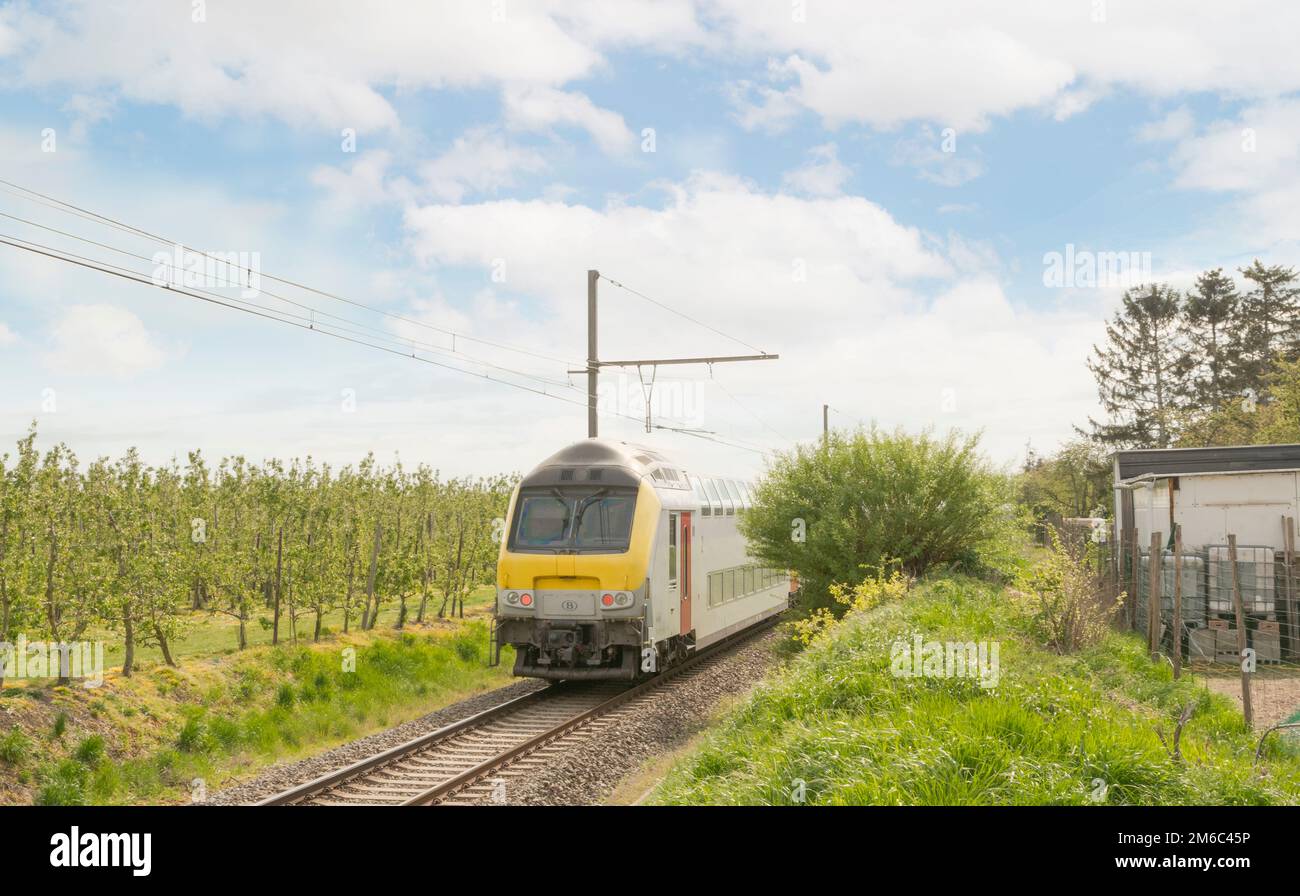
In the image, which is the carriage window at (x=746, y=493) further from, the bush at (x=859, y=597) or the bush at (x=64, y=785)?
the bush at (x=64, y=785)

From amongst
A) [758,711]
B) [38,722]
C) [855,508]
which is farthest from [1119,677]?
[38,722]

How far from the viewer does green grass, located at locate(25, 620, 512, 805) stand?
11.5m

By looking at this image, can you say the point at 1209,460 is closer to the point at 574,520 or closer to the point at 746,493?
the point at 746,493

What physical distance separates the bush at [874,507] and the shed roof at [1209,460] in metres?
3.46

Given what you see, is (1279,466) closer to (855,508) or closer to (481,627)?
(855,508)

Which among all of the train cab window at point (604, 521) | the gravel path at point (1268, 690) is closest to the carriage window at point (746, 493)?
the train cab window at point (604, 521)

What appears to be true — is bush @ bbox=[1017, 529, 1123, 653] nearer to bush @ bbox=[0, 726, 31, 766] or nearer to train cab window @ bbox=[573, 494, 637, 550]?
train cab window @ bbox=[573, 494, 637, 550]

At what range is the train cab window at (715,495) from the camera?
18.6 m

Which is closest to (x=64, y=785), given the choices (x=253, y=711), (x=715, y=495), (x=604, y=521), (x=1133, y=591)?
(x=253, y=711)

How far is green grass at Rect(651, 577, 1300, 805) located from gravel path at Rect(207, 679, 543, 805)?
455 cm

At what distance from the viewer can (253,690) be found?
1531 centimetres

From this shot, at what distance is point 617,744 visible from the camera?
1161cm

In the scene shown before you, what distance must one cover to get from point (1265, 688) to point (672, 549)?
8453mm

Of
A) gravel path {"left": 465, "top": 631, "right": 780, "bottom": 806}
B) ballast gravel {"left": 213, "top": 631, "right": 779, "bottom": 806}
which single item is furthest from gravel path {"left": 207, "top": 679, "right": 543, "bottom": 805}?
gravel path {"left": 465, "top": 631, "right": 780, "bottom": 806}
